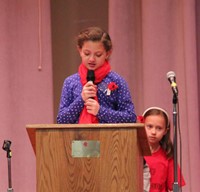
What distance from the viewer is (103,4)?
4.45 m

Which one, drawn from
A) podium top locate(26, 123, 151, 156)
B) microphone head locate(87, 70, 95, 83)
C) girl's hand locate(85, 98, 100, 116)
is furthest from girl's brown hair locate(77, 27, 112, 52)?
podium top locate(26, 123, 151, 156)

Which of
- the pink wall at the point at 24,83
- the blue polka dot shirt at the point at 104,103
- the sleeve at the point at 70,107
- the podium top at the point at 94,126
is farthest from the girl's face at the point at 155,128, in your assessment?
the pink wall at the point at 24,83

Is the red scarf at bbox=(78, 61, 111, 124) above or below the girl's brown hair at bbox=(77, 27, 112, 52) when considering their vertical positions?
below

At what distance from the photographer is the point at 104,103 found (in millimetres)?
2740

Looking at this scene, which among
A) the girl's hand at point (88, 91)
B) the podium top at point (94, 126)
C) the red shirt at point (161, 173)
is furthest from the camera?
the red shirt at point (161, 173)

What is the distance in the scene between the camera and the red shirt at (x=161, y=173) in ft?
10.6

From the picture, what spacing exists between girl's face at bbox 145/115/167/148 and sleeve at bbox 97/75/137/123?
0.58 metres

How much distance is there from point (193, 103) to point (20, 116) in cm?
124

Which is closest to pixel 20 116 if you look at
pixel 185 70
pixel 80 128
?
pixel 185 70

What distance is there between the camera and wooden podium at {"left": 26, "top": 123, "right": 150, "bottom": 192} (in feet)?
7.68

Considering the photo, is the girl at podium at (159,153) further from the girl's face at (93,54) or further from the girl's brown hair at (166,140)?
the girl's face at (93,54)

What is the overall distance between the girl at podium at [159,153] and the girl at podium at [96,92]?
0.56 m

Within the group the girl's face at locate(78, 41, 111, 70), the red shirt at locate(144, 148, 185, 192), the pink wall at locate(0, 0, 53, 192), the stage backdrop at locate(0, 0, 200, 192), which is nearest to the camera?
the girl's face at locate(78, 41, 111, 70)

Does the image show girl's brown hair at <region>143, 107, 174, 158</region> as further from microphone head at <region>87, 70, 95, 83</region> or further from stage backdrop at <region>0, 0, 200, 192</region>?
microphone head at <region>87, 70, 95, 83</region>
